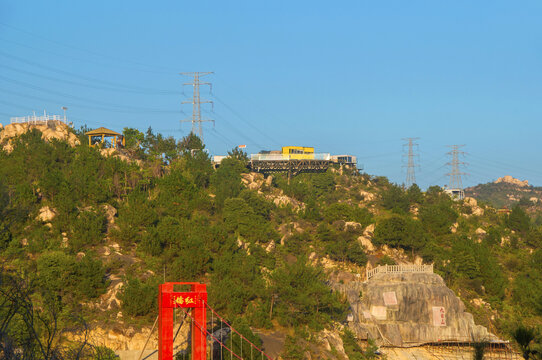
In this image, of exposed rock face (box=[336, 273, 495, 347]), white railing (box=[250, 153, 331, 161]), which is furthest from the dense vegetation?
white railing (box=[250, 153, 331, 161])

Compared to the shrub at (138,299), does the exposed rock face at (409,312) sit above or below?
below

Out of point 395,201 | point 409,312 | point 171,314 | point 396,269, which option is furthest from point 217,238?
point 395,201

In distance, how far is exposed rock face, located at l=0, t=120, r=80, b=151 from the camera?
7738 centimetres

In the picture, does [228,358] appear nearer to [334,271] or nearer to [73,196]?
[334,271]

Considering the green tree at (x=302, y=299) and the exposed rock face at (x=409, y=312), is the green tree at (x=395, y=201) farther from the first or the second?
the green tree at (x=302, y=299)

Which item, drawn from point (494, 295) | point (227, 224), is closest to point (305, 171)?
point (227, 224)

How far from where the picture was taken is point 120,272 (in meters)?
48.4

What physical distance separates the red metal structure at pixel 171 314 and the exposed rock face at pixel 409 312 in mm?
29629

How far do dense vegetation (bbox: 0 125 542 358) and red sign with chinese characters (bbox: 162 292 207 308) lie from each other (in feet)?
32.7

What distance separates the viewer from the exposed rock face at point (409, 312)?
54.3 metres

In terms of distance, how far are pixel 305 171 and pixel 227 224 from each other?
38914 mm

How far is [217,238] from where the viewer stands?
55.2 meters

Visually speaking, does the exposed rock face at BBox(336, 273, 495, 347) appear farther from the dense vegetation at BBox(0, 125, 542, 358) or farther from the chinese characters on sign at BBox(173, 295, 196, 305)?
the chinese characters on sign at BBox(173, 295, 196, 305)

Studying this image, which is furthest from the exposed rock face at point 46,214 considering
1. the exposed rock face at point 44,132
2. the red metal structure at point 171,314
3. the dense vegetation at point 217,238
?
the red metal structure at point 171,314
